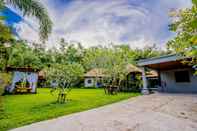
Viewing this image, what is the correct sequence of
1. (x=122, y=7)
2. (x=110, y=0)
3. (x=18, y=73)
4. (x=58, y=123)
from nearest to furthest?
1. (x=58, y=123)
2. (x=110, y=0)
3. (x=122, y=7)
4. (x=18, y=73)

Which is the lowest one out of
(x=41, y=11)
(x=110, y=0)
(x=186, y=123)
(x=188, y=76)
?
(x=186, y=123)

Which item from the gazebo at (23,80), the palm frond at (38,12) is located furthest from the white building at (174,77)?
the gazebo at (23,80)

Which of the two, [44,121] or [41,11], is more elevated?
[41,11]

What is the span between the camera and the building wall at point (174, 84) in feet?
51.3

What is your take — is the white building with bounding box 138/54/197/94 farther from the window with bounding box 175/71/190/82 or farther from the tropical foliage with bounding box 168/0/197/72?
the tropical foliage with bounding box 168/0/197/72

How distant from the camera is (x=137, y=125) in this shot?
5.25 meters

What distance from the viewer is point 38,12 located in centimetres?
701

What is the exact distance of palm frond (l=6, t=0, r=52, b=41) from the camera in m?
6.60

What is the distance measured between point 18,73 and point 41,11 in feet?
40.6

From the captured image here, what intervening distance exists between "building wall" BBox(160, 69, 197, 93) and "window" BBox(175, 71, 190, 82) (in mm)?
300

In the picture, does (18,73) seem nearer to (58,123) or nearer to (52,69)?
(52,69)

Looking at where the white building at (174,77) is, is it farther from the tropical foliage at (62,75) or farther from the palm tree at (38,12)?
the palm tree at (38,12)

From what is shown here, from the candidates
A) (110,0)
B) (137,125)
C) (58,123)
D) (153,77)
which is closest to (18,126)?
(58,123)

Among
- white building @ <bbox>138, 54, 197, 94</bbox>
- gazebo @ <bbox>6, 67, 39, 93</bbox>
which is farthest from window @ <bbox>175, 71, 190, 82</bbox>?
gazebo @ <bbox>6, 67, 39, 93</bbox>
